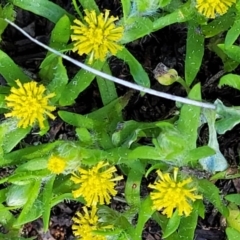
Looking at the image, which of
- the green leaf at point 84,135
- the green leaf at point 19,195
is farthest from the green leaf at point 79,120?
the green leaf at point 19,195

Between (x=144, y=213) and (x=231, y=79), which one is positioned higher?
(x=231, y=79)

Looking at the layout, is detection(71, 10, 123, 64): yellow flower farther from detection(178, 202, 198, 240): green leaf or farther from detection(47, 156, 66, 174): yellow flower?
detection(178, 202, 198, 240): green leaf

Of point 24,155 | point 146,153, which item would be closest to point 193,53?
point 146,153

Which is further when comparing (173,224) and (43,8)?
(43,8)

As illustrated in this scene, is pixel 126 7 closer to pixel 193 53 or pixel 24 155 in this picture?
pixel 193 53

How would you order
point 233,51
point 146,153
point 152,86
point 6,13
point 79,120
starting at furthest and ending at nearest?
point 152,86 < point 6,13 < point 79,120 < point 233,51 < point 146,153

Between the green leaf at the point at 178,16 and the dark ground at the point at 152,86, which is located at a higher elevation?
the green leaf at the point at 178,16

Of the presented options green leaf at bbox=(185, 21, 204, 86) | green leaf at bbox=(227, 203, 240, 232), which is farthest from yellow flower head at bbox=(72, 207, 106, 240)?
green leaf at bbox=(185, 21, 204, 86)

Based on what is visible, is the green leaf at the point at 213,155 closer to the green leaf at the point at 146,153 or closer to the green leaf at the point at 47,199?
the green leaf at the point at 146,153
